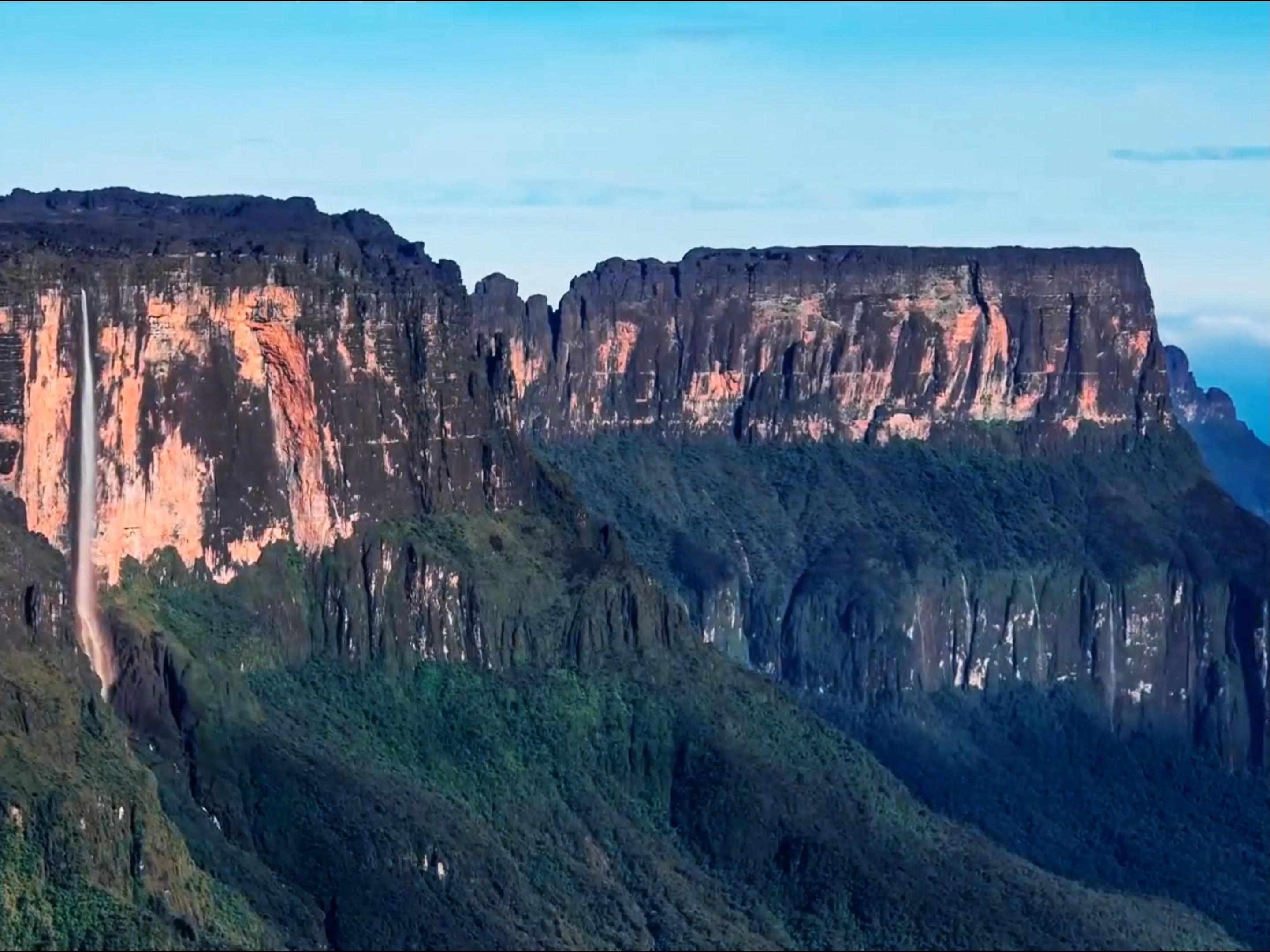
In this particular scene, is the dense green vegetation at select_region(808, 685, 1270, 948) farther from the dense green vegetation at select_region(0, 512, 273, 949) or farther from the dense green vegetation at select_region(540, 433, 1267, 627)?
the dense green vegetation at select_region(0, 512, 273, 949)

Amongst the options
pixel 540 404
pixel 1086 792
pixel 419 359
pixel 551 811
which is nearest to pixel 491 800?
pixel 551 811

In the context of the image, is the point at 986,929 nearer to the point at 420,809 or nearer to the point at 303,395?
the point at 420,809

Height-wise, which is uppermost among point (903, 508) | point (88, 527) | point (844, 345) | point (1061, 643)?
point (844, 345)

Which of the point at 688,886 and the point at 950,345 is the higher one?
the point at 950,345

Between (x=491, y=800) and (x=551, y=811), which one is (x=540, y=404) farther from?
(x=491, y=800)

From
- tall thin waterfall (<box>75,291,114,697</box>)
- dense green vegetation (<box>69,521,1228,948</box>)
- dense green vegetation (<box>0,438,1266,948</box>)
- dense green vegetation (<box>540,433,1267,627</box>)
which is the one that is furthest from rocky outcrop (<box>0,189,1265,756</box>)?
dense green vegetation (<box>69,521,1228,948</box>)

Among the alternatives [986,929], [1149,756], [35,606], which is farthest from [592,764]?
[1149,756]

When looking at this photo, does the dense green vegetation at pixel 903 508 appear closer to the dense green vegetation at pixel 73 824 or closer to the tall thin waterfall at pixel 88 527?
the tall thin waterfall at pixel 88 527
